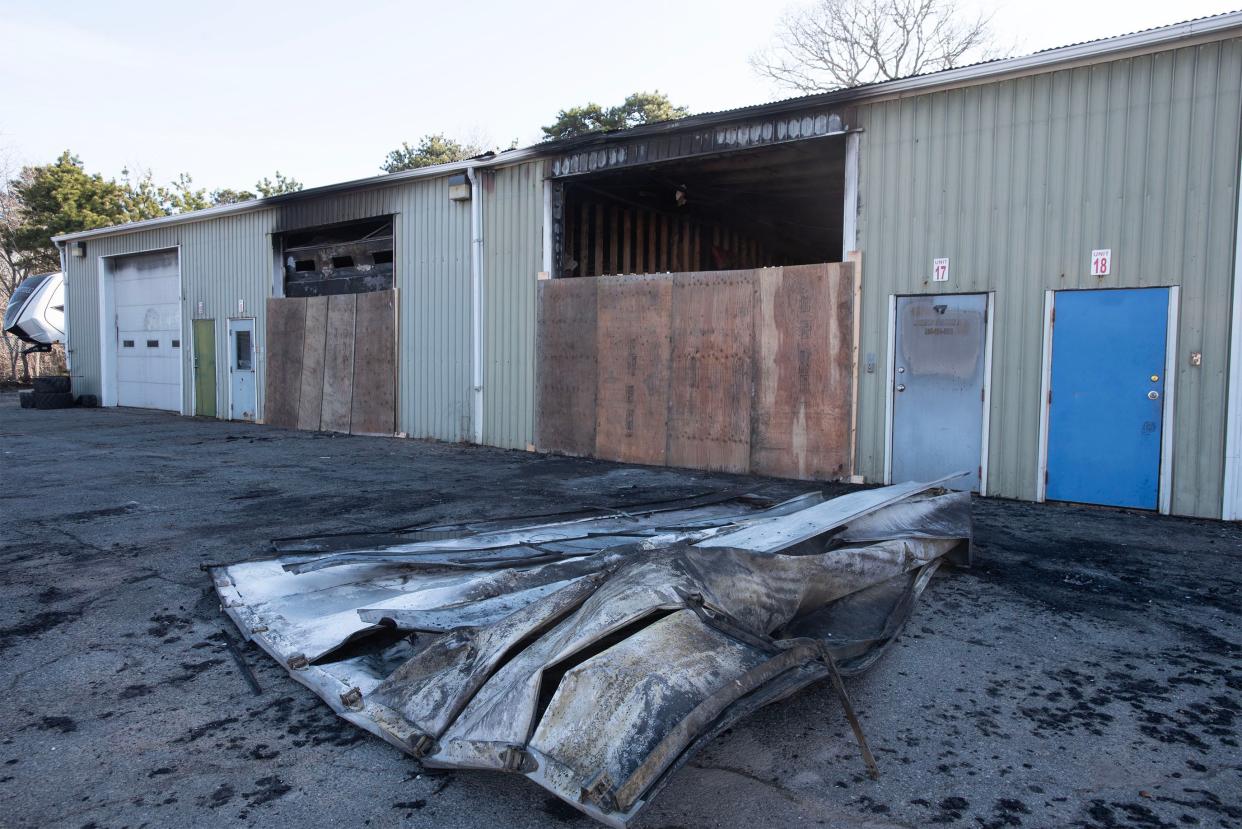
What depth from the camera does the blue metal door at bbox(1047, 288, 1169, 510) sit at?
7027mm

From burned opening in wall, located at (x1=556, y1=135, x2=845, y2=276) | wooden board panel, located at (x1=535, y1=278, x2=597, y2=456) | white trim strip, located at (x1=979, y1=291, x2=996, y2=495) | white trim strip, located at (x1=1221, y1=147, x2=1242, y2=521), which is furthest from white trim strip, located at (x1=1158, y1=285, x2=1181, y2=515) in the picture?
wooden board panel, located at (x1=535, y1=278, x2=597, y2=456)

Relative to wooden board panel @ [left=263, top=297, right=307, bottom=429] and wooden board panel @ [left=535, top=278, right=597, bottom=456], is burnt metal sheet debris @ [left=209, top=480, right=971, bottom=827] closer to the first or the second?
wooden board panel @ [left=535, top=278, right=597, bottom=456]

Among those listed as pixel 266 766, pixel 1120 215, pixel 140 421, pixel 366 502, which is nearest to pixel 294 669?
pixel 266 766

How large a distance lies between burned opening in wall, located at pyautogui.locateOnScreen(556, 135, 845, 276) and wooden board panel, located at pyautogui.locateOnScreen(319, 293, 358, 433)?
14.5 feet

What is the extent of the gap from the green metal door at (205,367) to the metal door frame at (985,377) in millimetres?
13485

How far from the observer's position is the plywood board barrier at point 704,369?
8.74 m

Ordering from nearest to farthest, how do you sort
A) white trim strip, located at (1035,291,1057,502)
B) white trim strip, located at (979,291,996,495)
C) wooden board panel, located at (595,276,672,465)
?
1. white trim strip, located at (1035,291,1057,502)
2. white trim strip, located at (979,291,996,495)
3. wooden board panel, located at (595,276,672,465)

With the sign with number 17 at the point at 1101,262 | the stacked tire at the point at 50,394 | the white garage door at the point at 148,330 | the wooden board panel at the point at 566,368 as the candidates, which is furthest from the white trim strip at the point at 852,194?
the stacked tire at the point at 50,394

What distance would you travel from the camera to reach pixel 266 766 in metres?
2.67

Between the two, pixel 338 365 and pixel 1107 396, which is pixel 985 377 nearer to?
pixel 1107 396

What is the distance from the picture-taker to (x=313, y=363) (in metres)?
14.2

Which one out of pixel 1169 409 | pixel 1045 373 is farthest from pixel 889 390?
pixel 1169 409

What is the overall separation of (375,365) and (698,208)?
5947 mm

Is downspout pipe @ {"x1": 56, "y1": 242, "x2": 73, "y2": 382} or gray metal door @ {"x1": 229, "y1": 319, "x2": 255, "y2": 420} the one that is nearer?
gray metal door @ {"x1": 229, "y1": 319, "x2": 255, "y2": 420}
